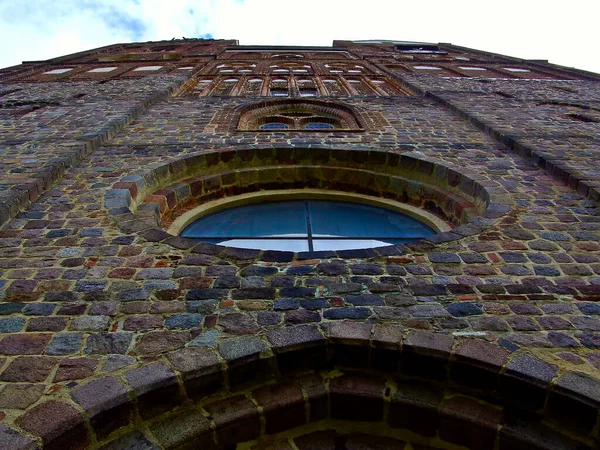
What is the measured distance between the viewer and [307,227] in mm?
6191

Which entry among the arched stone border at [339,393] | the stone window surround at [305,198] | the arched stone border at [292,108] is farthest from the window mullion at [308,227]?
the arched stone border at [292,108]

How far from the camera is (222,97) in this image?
10734 mm

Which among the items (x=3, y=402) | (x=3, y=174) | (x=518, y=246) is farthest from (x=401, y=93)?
(x=3, y=402)

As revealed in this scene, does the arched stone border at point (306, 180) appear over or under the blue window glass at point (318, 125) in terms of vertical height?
under

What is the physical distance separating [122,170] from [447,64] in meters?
15.0

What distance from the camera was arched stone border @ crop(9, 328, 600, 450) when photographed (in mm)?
2967

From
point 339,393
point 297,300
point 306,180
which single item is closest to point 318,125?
point 306,180

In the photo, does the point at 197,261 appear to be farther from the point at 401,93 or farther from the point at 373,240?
the point at 401,93

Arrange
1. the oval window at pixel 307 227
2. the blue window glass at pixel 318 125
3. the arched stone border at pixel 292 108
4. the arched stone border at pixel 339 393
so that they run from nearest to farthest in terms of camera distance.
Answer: the arched stone border at pixel 339 393
the oval window at pixel 307 227
the arched stone border at pixel 292 108
the blue window glass at pixel 318 125

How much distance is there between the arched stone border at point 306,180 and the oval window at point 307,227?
1.36ft

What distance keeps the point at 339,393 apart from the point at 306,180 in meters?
4.59

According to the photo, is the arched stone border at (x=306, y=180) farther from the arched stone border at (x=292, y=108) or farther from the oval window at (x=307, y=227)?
the arched stone border at (x=292, y=108)

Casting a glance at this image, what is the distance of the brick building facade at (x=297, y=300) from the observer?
3074 millimetres

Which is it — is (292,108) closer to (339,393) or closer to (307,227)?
(307,227)
